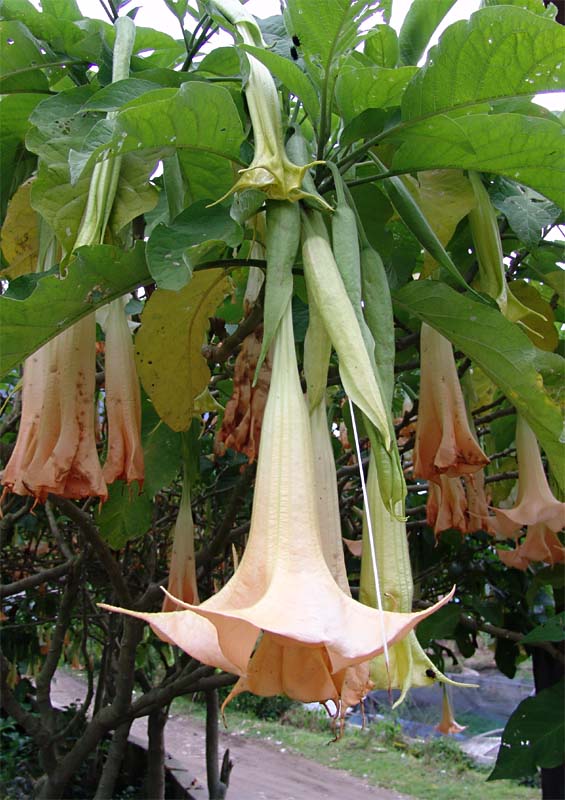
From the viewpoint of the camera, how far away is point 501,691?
866 cm

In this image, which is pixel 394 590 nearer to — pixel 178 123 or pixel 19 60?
pixel 178 123

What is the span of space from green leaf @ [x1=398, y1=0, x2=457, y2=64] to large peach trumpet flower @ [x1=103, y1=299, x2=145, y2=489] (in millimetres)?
560

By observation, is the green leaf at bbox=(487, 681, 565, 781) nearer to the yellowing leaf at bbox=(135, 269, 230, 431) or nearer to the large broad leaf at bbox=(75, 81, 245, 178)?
the yellowing leaf at bbox=(135, 269, 230, 431)

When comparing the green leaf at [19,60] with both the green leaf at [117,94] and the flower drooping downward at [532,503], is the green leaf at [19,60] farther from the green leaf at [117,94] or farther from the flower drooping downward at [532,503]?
the flower drooping downward at [532,503]

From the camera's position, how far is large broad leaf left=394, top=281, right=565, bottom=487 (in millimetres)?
801

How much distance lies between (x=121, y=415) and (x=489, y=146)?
48cm

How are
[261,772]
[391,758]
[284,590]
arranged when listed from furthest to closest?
[391,758] < [261,772] < [284,590]

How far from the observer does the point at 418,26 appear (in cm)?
99

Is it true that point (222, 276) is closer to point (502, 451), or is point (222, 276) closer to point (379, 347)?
point (379, 347)

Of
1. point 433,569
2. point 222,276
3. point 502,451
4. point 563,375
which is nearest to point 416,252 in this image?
point 563,375

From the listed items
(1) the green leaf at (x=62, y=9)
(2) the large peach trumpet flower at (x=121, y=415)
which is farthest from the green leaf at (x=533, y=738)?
(1) the green leaf at (x=62, y=9)

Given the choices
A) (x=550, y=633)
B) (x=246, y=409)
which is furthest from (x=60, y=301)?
(x=550, y=633)

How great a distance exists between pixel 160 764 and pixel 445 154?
296 centimetres

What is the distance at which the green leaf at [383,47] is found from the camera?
0.91 metres
